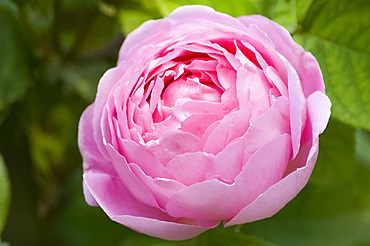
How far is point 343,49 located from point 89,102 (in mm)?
342

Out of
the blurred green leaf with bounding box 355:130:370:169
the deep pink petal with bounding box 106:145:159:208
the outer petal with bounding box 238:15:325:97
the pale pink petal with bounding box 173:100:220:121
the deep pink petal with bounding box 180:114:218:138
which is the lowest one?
the blurred green leaf with bounding box 355:130:370:169

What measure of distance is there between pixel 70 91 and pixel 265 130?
424 millimetres

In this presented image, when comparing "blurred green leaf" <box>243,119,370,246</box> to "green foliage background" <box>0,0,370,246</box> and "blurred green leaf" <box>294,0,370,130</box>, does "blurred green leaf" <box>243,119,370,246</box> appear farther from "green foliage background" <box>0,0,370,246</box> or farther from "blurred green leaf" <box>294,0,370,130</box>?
"blurred green leaf" <box>294,0,370,130</box>

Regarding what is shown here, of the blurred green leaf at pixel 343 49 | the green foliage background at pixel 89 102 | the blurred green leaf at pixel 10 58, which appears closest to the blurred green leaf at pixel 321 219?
Result: the green foliage background at pixel 89 102

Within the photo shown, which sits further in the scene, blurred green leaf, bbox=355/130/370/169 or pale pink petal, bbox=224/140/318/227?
blurred green leaf, bbox=355/130/370/169

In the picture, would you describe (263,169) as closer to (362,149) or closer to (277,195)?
(277,195)

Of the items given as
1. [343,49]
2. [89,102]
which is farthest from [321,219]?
[89,102]

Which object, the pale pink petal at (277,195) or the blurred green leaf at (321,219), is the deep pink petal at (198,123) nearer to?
the pale pink petal at (277,195)

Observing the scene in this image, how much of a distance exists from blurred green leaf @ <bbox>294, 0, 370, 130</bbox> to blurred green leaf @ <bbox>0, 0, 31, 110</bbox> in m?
0.29

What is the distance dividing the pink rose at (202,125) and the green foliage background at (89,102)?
0.07 meters

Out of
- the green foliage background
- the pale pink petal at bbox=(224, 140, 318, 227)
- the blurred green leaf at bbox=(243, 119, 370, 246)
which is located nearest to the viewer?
the pale pink petal at bbox=(224, 140, 318, 227)

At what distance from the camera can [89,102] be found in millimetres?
651

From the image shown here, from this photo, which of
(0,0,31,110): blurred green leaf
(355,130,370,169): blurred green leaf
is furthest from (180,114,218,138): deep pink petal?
(355,130,370,169): blurred green leaf

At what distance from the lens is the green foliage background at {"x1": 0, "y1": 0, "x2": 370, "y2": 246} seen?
0.41 meters
